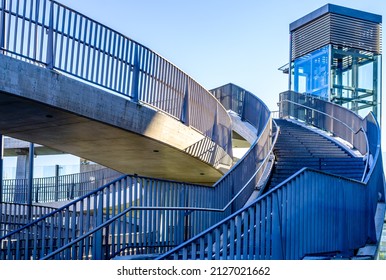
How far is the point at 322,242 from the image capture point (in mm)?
6836

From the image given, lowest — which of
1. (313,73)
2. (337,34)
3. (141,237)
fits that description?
(141,237)

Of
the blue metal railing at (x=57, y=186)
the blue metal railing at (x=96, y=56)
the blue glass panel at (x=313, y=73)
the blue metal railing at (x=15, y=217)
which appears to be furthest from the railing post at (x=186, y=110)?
the blue metal railing at (x=57, y=186)

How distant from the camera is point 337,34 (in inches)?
658

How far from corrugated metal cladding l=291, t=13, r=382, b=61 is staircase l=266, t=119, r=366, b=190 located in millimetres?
3220

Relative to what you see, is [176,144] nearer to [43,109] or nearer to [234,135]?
[43,109]

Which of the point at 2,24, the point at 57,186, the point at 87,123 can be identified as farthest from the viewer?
the point at 57,186

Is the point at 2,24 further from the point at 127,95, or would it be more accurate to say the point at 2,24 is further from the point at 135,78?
the point at 135,78

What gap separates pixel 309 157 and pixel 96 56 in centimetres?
479

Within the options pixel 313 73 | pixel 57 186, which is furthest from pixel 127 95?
pixel 57 186

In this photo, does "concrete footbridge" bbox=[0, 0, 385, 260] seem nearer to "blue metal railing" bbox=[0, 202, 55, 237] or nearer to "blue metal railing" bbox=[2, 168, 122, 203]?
"blue metal railing" bbox=[0, 202, 55, 237]

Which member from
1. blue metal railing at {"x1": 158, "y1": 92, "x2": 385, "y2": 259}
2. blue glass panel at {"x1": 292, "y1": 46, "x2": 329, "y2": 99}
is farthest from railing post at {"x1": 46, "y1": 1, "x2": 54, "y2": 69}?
blue glass panel at {"x1": 292, "y1": 46, "x2": 329, "y2": 99}

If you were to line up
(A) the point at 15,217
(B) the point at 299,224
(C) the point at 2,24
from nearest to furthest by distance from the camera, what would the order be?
(B) the point at 299,224, (C) the point at 2,24, (A) the point at 15,217

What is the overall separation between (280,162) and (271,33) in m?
3.93

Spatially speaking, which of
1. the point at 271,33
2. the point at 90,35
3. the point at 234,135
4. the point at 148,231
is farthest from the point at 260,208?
the point at 234,135
